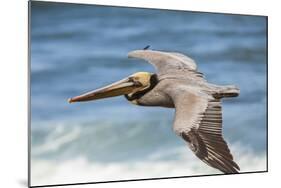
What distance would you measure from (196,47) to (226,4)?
33cm

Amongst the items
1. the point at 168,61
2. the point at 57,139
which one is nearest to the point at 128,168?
the point at 57,139

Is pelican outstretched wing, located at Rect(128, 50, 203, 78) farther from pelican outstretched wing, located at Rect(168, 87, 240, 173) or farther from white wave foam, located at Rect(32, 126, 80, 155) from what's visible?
white wave foam, located at Rect(32, 126, 80, 155)

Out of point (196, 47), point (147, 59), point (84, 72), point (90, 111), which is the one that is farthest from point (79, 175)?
point (196, 47)

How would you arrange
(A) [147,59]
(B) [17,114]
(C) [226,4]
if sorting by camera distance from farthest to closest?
(C) [226,4] < (A) [147,59] < (B) [17,114]

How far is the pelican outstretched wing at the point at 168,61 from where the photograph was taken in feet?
9.44

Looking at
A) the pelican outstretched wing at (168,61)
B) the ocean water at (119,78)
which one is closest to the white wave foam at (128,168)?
the ocean water at (119,78)

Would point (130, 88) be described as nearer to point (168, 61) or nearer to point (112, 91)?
point (112, 91)

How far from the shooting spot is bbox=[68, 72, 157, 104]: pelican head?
9.14 ft

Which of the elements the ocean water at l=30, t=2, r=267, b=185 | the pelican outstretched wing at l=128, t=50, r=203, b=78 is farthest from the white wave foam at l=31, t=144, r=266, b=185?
the pelican outstretched wing at l=128, t=50, r=203, b=78

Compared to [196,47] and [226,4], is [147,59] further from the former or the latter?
[226,4]

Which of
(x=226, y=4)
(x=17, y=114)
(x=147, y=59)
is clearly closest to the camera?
(x=17, y=114)

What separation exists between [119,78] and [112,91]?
8cm

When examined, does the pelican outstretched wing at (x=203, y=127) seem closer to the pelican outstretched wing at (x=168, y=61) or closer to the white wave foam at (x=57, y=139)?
the pelican outstretched wing at (x=168, y=61)

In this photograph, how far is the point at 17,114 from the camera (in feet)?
8.68
